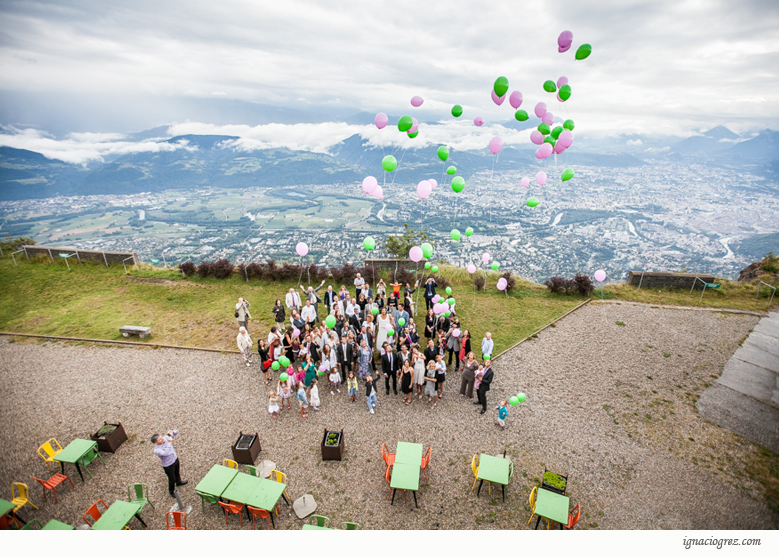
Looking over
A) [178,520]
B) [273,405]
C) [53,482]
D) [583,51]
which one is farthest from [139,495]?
→ [583,51]

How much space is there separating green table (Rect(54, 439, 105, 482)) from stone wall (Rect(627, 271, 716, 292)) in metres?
20.7

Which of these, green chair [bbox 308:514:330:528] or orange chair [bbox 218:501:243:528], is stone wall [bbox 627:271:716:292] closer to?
green chair [bbox 308:514:330:528]

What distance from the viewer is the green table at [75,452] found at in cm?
617

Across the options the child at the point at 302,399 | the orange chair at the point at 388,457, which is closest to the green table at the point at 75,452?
the child at the point at 302,399

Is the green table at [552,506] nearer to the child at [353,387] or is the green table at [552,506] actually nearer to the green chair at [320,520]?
the green chair at [320,520]

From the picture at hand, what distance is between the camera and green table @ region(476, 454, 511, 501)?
5.76 meters

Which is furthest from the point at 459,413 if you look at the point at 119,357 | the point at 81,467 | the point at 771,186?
the point at 771,186

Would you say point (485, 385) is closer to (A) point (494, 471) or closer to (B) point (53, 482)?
(A) point (494, 471)

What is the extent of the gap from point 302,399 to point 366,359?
1.91 metres

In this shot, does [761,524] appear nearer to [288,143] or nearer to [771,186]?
[771,186]

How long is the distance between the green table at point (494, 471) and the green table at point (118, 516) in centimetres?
600

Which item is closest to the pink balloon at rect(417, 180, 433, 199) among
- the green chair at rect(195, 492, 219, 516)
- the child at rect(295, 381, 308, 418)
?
the child at rect(295, 381, 308, 418)

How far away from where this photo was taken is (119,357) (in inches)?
407

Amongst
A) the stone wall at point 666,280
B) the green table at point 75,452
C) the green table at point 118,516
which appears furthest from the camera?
the stone wall at point 666,280
